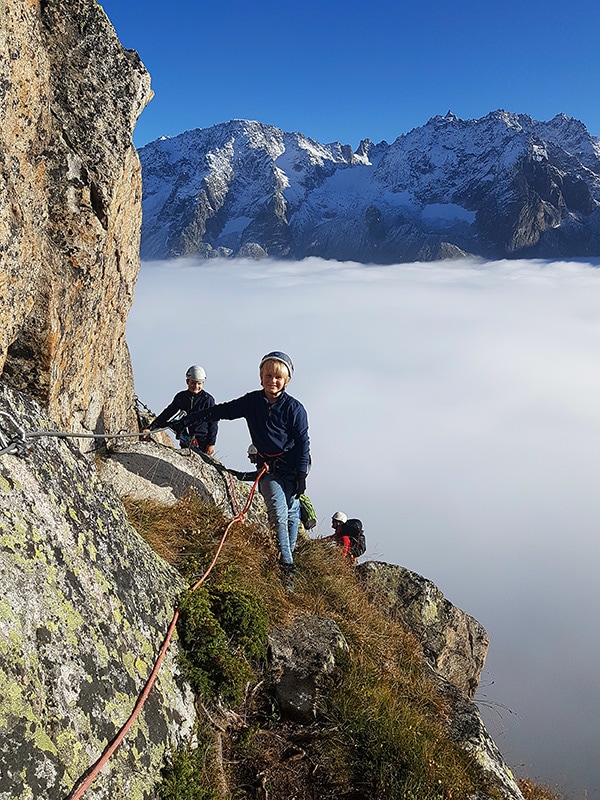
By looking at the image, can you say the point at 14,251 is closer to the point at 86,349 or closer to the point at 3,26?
the point at 3,26

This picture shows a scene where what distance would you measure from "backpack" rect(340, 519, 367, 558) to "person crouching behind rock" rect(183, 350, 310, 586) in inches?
222

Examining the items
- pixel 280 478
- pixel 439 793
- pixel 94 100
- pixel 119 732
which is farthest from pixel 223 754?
pixel 94 100

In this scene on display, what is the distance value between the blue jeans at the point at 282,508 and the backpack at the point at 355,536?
5536mm

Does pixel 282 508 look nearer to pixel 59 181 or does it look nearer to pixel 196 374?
pixel 59 181

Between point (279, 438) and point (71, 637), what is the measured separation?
4797 mm

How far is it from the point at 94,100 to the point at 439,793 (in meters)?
8.54

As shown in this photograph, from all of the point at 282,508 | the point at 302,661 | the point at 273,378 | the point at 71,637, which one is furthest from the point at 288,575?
the point at 71,637

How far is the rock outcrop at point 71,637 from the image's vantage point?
119 inches

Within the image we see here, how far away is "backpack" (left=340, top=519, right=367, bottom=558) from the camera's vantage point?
13.7m

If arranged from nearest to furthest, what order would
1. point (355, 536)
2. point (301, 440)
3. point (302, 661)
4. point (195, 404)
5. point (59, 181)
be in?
1. point (302, 661)
2. point (59, 181)
3. point (301, 440)
4. point (195, 404)
5. point (355, 536)

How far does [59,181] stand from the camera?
6.25 m

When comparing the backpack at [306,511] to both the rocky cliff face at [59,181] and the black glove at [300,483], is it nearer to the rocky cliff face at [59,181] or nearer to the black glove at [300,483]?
the black glove at [300,483]

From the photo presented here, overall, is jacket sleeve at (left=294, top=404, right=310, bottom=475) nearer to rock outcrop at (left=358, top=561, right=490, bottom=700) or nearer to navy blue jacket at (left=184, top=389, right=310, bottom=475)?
navy blue jacket at (left=184, top=389, right=310, bottom=475)

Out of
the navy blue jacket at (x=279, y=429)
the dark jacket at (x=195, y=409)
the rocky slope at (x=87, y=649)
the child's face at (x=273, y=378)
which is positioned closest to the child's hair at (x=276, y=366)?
the child's face at (x=273, y=378)
